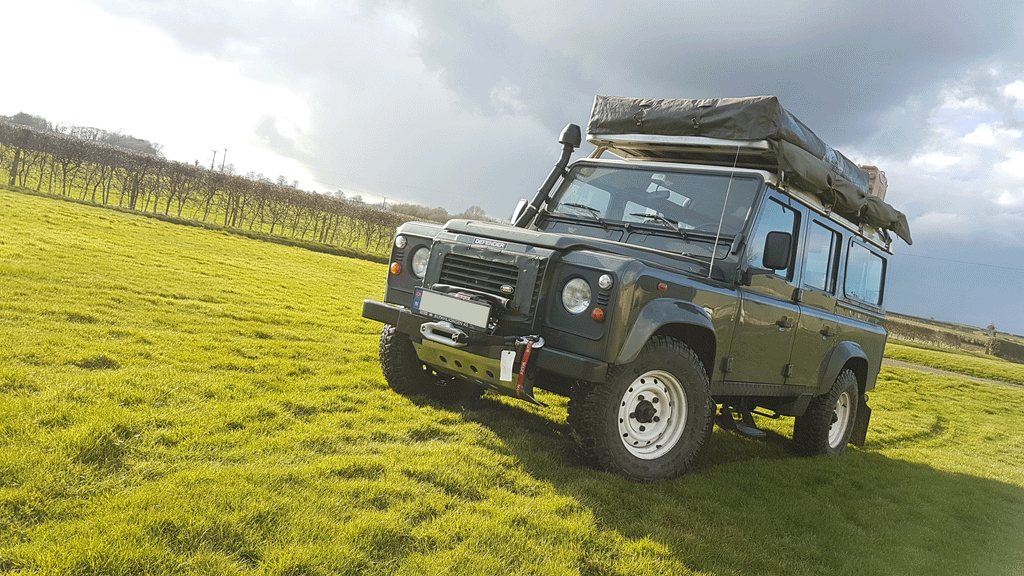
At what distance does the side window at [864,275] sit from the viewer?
6773mm

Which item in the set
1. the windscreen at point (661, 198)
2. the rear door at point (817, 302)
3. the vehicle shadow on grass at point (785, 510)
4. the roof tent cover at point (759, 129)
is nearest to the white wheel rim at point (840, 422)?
the vehicle shadow on grass at point (785, 510)

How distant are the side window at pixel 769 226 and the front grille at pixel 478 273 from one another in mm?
1932

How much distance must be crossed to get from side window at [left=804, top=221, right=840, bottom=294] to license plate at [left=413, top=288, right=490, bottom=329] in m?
3.33

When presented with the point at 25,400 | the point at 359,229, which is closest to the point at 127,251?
the point at 25,400

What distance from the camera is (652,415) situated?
179 inches

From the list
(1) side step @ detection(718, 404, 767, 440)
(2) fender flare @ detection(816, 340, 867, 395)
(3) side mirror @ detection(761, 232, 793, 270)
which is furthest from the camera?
(2) fender flare @ detection(816, 340, 867, 395)

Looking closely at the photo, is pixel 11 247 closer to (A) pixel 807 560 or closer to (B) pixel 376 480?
(B) pixel 376 480

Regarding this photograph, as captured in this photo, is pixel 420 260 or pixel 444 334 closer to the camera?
pixel 444 334

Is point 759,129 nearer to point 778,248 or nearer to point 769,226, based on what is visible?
point 769,226

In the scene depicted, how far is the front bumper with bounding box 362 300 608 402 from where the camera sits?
3938 mm

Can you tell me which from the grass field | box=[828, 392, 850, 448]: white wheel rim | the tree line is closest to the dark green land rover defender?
box=[828, 392, 850, 448]: white wheel rim

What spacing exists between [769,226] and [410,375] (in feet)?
10.9

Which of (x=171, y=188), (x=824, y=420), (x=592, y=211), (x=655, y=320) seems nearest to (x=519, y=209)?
(x=592, y=211)

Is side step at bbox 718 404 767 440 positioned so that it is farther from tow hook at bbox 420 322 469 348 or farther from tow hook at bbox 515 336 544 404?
tow hook at bbox 420 322 469 348
